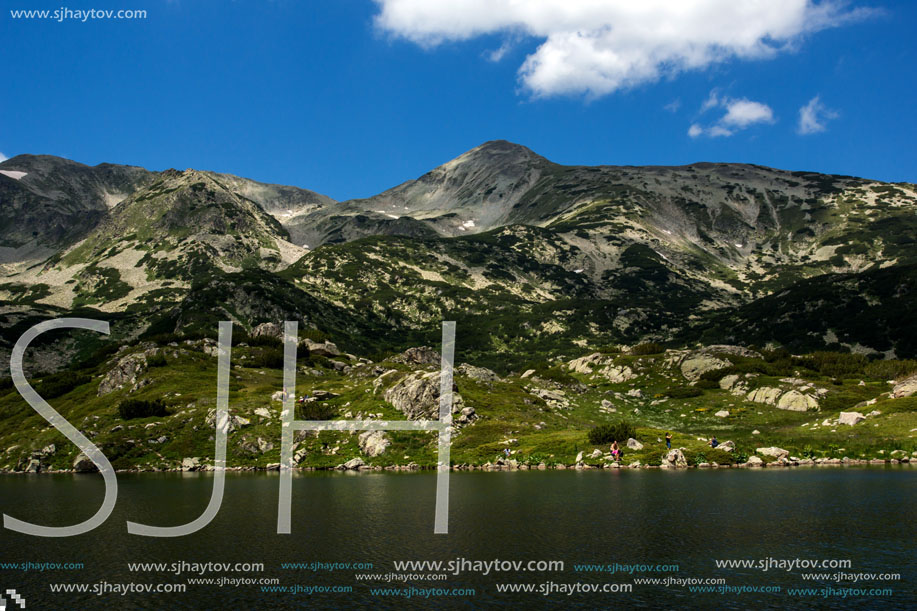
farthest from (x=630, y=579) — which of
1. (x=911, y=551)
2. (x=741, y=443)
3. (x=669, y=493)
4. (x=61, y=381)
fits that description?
(x=61, y=381)

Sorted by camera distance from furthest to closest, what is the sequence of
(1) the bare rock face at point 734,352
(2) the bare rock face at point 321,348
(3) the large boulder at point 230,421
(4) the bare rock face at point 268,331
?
(4) the bare rock face at point 268,331, (2) the bare rock face at point 321,348, (1) the bare rock face at point 734,352, (3) the large boulder at point 230,421

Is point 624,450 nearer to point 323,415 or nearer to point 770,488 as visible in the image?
point 770,488

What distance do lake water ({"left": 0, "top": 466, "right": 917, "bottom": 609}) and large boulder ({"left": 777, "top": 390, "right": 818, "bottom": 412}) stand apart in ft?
138

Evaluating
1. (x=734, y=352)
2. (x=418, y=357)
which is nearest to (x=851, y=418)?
(x=734, y=352)

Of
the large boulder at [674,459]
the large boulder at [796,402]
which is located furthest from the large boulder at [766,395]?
the large boulder at [674,459]

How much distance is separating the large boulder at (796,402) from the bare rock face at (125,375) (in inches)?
4998

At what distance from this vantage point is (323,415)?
101 m

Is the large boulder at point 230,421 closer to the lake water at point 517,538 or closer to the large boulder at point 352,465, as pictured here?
the large boulder at point 352,465

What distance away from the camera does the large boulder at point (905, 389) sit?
3745 inches

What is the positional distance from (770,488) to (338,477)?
50.6m

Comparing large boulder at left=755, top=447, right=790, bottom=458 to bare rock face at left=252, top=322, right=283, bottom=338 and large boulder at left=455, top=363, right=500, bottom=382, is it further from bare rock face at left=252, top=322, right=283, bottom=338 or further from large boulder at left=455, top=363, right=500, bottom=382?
bare rock face at left=252, top=322, right=283, bottom=338

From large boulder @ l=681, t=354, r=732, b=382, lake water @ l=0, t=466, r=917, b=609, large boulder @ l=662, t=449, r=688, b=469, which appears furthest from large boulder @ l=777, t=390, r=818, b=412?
lake water @ l=0, t=466, r=917, b=609

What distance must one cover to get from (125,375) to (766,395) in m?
133

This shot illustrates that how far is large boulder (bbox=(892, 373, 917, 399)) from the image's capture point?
95125 millimetres
